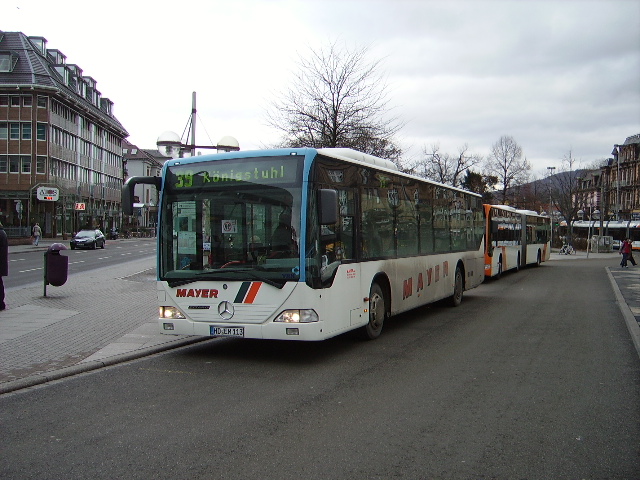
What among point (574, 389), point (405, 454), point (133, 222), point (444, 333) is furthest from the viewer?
point (133, 222)

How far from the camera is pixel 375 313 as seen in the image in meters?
10.1

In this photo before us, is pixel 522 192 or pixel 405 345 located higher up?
pixel 522 192

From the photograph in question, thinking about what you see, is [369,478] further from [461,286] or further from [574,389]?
[461,286]

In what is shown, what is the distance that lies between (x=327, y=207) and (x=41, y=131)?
5768 cm

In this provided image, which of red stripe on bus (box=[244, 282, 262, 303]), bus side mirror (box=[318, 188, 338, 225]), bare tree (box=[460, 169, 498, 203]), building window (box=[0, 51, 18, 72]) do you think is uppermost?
building window (box=[0, 51, 18, 72])

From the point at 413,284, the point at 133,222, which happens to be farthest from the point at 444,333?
the point at 133,222

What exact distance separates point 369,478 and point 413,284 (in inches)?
305

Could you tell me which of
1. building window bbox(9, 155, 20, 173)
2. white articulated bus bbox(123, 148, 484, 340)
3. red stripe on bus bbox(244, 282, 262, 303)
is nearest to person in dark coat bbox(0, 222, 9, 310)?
white articulated bus bbox(123, 148, 484, 340)

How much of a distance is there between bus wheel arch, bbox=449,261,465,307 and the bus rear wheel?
5.42m

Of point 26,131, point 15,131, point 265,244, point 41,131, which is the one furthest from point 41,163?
point 265,244

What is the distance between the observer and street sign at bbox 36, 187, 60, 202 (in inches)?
2110

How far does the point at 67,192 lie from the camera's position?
193 feet

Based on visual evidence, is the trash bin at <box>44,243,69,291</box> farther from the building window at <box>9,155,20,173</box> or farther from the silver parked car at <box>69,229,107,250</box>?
the building window at <box>9,155,20,173</box>

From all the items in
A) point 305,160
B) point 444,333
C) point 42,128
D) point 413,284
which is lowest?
point 444,333
